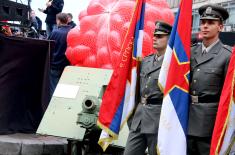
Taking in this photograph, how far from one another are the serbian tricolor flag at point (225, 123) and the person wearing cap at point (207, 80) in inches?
7.6

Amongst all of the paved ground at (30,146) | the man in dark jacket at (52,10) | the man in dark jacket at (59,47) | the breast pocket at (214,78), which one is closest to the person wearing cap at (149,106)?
the breast pocket at (214,78)

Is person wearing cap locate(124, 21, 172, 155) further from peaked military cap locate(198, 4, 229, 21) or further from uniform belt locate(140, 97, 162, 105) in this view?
peaked military cap locate(198, 4, 229, 21)

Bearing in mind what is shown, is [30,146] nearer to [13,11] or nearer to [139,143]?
[13,11]

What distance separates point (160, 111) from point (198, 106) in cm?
59

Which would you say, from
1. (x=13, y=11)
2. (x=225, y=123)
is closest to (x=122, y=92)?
(x=225, y=123)

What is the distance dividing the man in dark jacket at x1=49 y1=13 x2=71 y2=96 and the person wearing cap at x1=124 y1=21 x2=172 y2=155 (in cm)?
400

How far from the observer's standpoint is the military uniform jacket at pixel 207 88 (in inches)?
180

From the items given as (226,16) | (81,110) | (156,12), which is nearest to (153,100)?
(226,16)

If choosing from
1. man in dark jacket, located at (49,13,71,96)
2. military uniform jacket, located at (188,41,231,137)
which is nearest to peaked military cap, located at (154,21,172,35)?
military uniform jacket, located at (188,41,231,137)

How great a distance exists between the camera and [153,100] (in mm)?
5254

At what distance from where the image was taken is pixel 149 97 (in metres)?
5.28

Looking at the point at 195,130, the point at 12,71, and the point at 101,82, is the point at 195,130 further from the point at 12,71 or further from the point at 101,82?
the point at 12,71

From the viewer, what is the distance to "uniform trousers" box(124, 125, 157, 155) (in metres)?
5.19

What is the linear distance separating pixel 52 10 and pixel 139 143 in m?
5.87
